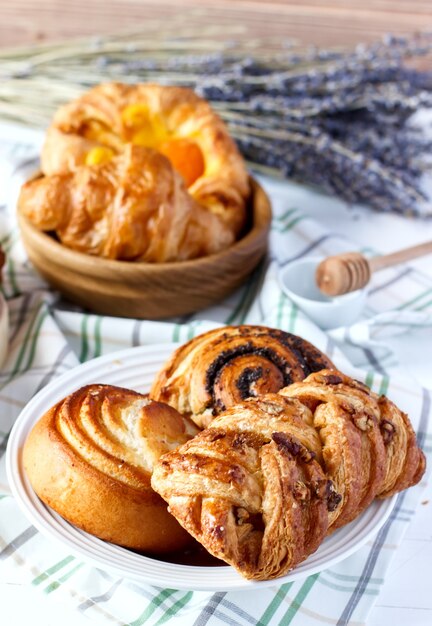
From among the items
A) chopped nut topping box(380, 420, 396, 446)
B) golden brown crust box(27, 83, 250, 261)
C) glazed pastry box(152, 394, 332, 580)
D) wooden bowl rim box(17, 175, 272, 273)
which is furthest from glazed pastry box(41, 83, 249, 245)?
glazed pastry box(152, 394, 332, 580)

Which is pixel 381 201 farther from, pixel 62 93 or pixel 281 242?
pixel 62 93

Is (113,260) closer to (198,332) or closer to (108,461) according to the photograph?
(198,332)

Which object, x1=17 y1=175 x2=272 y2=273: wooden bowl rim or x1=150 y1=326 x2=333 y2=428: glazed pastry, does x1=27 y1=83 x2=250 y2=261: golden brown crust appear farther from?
x1=150 y1=326 x2=333 y2=428: glazed pastry

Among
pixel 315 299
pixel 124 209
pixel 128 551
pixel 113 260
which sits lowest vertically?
pixel 315 299

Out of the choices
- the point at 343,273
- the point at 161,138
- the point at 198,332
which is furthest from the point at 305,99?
the point at 198,332

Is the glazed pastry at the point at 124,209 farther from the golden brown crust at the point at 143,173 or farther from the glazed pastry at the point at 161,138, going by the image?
the glazed pastry at the point at 161,138

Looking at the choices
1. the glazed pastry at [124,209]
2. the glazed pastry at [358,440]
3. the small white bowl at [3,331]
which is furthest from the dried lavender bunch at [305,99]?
the glazed pastry at [358,440]
